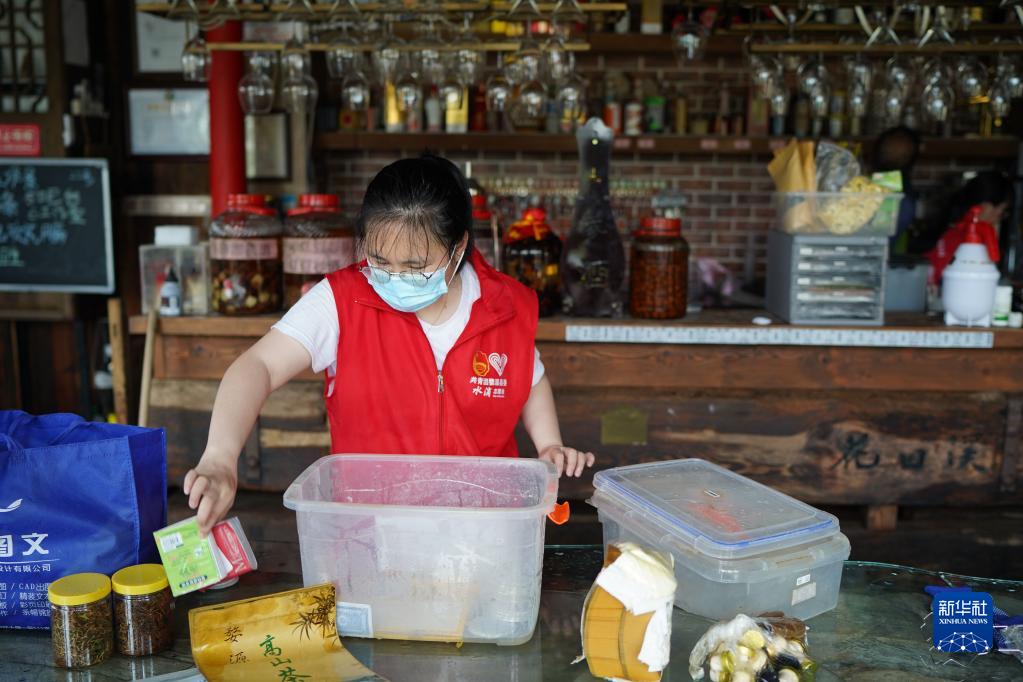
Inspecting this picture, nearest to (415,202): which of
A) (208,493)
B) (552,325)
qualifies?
(208,493)

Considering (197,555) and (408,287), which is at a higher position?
(408,287)

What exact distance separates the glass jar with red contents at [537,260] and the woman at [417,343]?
1020mm

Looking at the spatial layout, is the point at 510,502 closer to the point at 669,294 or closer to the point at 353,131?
the point at 669,294

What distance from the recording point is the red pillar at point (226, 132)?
388cm

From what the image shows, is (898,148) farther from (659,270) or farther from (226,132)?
(226,132)

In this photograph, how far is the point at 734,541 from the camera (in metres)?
1.18

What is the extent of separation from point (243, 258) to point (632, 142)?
2686mm

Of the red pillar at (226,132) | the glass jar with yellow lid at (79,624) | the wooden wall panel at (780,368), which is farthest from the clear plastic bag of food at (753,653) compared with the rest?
the red pillar at (226,132)

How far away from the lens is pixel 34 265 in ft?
13.4

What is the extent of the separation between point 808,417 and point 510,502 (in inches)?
64.5

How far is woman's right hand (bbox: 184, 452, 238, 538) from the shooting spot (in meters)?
1.20

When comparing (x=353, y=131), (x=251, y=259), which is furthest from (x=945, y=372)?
(x=353, y=131)

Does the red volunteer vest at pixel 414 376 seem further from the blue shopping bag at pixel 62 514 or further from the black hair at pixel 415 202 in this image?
the blue shopping bag at pixel 62 514

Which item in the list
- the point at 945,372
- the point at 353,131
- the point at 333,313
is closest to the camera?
the point at 333,313
